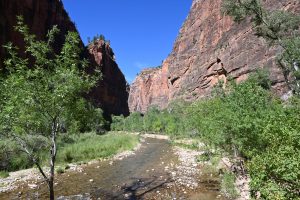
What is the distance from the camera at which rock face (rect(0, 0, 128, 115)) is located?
58.9m

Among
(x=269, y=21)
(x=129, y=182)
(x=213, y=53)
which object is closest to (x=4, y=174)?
(x=129, y=182)

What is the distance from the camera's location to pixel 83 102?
1071 centimetres

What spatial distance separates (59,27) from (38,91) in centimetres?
8696

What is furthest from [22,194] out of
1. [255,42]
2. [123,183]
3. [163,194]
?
[255,42]

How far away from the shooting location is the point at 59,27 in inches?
3524

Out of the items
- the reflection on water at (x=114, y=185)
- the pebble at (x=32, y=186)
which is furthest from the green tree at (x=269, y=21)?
the pebble at (x=32, y=186)

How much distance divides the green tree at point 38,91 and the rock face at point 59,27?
10.3 m

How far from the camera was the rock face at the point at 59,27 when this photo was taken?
Answer: 58903mm

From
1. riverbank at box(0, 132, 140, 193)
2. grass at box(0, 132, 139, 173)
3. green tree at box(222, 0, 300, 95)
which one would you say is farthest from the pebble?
green tree at box(222, 0, 300, 95)

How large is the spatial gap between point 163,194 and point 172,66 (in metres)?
118

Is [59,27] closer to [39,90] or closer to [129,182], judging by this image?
[129,182]

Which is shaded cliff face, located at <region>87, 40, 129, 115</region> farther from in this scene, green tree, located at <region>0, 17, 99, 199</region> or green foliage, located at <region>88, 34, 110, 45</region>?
green tree, located at <region>0, 17, 99, 199</region>

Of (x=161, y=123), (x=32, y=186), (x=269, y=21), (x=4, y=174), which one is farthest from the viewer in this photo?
(x=161, y=123)

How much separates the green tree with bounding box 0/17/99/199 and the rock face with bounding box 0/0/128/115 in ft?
33.7
